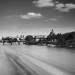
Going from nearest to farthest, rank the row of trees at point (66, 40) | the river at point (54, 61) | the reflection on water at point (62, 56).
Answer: the river at point (54, 61), the reflection on water at point (62, 56), the row of trees at point (66, 40)

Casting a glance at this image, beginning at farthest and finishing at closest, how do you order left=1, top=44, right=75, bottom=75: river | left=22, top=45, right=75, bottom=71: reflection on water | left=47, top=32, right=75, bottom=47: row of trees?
left=47, top=32, right=75, bottom=47: row of trees < left=22, top=45, right=75, bottom=71: reflection on water < left=1, top=44, right=75, bottom=75: river

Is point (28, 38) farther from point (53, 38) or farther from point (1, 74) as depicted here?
point (1, 74)

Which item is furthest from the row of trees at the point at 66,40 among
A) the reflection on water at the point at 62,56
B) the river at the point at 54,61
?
the river at the point at 54,61

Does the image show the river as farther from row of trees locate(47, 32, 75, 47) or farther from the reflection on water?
row of trees locate(47, 32, 75, 47)

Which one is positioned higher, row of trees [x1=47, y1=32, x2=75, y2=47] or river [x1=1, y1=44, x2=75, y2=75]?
row of trees [x1=47, y1=32, x2=75, y2=47]

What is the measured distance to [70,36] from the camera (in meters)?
95.2

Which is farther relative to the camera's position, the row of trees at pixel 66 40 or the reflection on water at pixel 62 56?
the row of trees at pixel 66 40

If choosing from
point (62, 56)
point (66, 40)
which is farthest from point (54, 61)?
point (66, 40)

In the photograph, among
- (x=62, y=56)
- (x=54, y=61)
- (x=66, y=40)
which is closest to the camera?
(x=54, y=61)

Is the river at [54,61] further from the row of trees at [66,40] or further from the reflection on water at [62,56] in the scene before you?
the row of trees at [66,40]

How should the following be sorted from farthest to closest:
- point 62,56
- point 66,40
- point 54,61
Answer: point 66,40 → point 62,56 → point 54,61

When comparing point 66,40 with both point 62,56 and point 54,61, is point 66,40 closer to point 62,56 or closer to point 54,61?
point 62,56

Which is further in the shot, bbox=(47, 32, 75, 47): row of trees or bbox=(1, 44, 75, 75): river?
bbox=(47, 32, 75, 47): row of trees

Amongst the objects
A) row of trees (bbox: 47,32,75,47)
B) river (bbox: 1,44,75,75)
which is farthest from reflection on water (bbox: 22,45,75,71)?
row of trees (bbox: 47,32,75,47)
